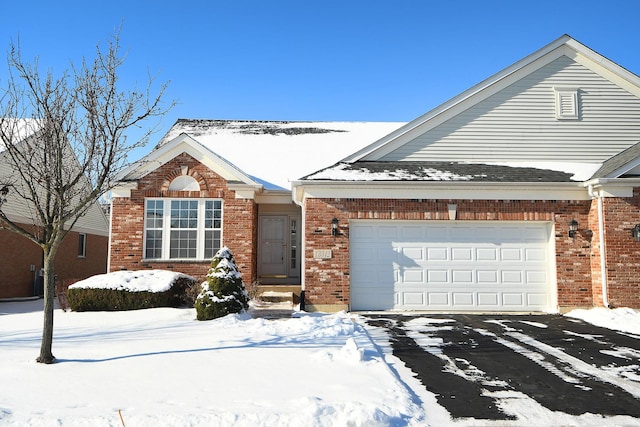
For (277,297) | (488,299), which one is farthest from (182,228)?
(488,299)

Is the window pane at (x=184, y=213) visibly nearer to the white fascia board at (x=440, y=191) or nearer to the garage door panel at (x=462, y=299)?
the white fascia board at (x=440, y=191)

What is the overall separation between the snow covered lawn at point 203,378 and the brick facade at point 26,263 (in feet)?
28.4

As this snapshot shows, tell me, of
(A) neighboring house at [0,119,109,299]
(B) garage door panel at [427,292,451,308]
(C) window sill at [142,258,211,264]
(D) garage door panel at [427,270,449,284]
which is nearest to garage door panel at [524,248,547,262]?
(D) garage door panel at [427,270,449,284]

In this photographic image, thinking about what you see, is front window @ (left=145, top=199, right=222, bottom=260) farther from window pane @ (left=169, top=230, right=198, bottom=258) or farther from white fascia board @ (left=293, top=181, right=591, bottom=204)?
white fascia board @ (left=293, top=181, right=591, bottom=204)

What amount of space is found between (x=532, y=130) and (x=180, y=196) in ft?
36.5

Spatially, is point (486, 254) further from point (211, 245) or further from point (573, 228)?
point (211, 245)

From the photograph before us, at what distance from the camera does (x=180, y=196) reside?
13.9 meters

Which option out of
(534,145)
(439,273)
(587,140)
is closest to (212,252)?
(439,273)

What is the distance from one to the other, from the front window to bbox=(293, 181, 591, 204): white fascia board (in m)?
3.70

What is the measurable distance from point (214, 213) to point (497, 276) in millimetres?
8625

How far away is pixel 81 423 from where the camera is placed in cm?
420

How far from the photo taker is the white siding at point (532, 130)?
43.2 ft

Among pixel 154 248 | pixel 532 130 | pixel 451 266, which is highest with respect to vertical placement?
pixel 532 130

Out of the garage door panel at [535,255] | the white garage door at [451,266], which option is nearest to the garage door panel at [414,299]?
the white garage door at [451,266]
